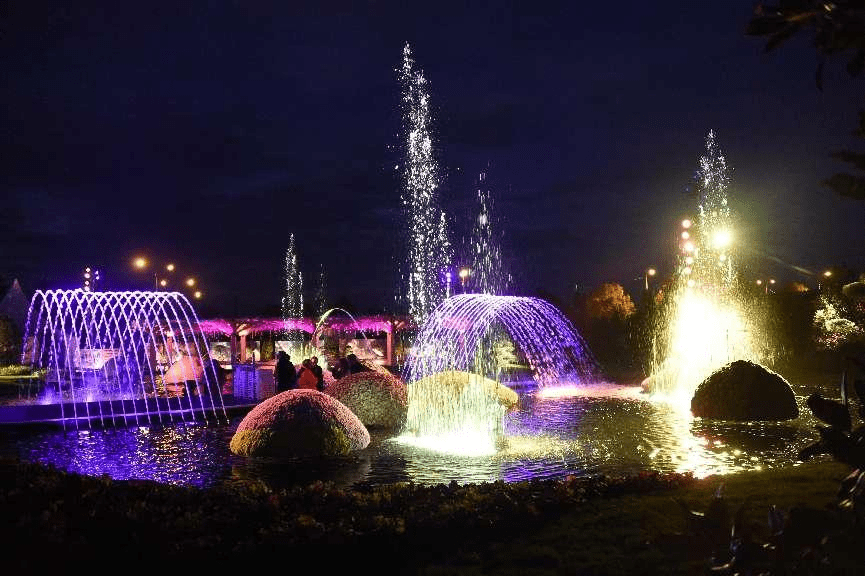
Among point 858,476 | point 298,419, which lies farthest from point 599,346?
point 858,476

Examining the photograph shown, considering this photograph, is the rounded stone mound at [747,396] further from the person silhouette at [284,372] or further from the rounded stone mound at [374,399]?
the person silhouette at [284,372]

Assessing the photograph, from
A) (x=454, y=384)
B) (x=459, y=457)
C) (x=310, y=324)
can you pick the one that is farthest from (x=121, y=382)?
(x=310, y=324)

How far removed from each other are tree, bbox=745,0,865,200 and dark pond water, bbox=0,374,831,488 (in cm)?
826

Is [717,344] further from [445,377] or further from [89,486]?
[89,486]

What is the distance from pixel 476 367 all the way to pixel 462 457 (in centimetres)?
2027

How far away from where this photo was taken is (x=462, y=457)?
40.1ft

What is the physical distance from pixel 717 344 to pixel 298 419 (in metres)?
24.2

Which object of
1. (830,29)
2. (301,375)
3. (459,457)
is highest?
(830,29)

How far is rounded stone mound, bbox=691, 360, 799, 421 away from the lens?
16031 millimetres

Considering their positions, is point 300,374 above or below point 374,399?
above

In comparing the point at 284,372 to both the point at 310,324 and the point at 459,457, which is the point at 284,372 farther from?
the point at 310,324

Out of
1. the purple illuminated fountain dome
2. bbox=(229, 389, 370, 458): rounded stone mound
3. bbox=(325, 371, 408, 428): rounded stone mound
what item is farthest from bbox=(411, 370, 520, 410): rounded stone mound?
bbox=(229, 389, 370, 458): rounded stone mound

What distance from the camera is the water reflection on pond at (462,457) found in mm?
10805

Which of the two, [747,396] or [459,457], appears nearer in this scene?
[459,457]
